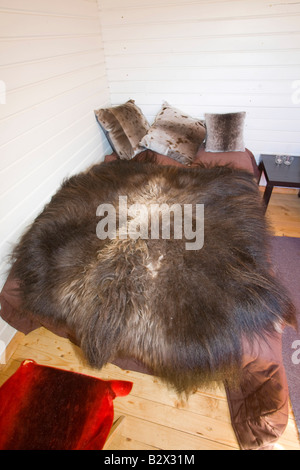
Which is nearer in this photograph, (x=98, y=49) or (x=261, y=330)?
(x=261, y=330)

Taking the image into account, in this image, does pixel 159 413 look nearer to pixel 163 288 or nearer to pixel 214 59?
pixel 163 288

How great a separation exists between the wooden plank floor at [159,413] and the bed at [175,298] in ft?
0.29

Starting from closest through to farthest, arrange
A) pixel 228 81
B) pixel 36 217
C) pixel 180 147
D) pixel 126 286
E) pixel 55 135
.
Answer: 1. pixel 126 286
2. pixel 36 217
3. pixel 55 135
4. pixel 180 147
5. pixel 228 81

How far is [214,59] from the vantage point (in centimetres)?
204

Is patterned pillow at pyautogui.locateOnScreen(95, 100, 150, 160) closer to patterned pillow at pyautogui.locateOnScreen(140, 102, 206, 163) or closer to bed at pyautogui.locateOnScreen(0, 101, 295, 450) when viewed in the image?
patterned pillow at pyautogui.locateOnScreen(140, 102, 206, 163)

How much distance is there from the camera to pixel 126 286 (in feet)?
3.26

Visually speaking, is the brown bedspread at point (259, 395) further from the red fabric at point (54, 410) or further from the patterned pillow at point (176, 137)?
the patterned pillow at point (176, 137)

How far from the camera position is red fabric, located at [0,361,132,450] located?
90cm

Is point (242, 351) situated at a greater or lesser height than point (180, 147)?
lesser

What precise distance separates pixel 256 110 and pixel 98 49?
1.51m

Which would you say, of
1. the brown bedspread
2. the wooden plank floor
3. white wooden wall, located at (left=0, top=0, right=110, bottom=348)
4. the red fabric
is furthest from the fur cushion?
the red fabric

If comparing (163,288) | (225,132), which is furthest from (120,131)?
(163,288)

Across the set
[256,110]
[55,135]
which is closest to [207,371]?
[55,135]
